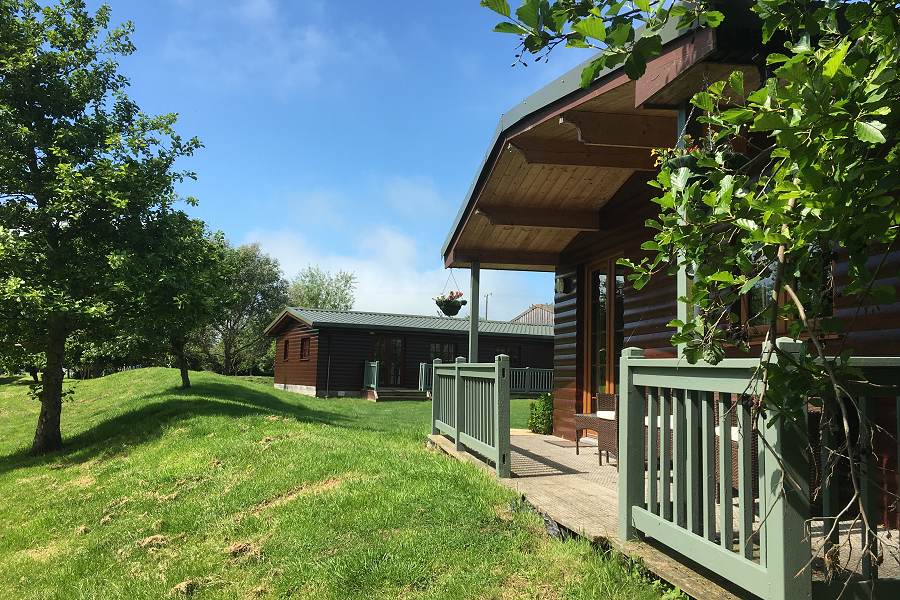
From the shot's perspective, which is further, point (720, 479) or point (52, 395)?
point (52, 395)

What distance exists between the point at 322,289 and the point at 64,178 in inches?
1506

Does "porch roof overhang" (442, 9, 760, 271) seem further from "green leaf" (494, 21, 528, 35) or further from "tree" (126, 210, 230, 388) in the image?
"tree" (126, 210, 230, 388)

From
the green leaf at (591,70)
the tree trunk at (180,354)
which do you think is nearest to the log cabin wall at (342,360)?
the tree trunk at (180,354)

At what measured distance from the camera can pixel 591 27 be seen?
1.53 m

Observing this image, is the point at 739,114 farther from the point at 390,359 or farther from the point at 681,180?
the point at 390,359

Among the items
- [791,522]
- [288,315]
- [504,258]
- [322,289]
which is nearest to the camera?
[791,522]

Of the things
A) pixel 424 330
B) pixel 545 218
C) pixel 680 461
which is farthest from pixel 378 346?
pixel 680 461

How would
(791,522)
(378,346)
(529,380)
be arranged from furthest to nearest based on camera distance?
(378,346) → (529,380) → (791,522)

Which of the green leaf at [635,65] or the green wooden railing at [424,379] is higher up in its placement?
the green leaf at [635,65]

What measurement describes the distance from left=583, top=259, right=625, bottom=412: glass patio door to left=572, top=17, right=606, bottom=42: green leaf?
5.78 metres

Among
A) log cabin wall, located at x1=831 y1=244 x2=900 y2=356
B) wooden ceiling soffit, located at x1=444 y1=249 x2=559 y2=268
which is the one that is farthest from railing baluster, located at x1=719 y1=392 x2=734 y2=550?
wooden ceiling soffit, located at x1=444 y1=249 x2=559 y2=268

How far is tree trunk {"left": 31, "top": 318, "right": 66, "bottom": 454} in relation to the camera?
10.6m

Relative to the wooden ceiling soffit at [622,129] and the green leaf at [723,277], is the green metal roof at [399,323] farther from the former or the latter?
the green leaf at [723,277]

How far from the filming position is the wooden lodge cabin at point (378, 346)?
866 inches
